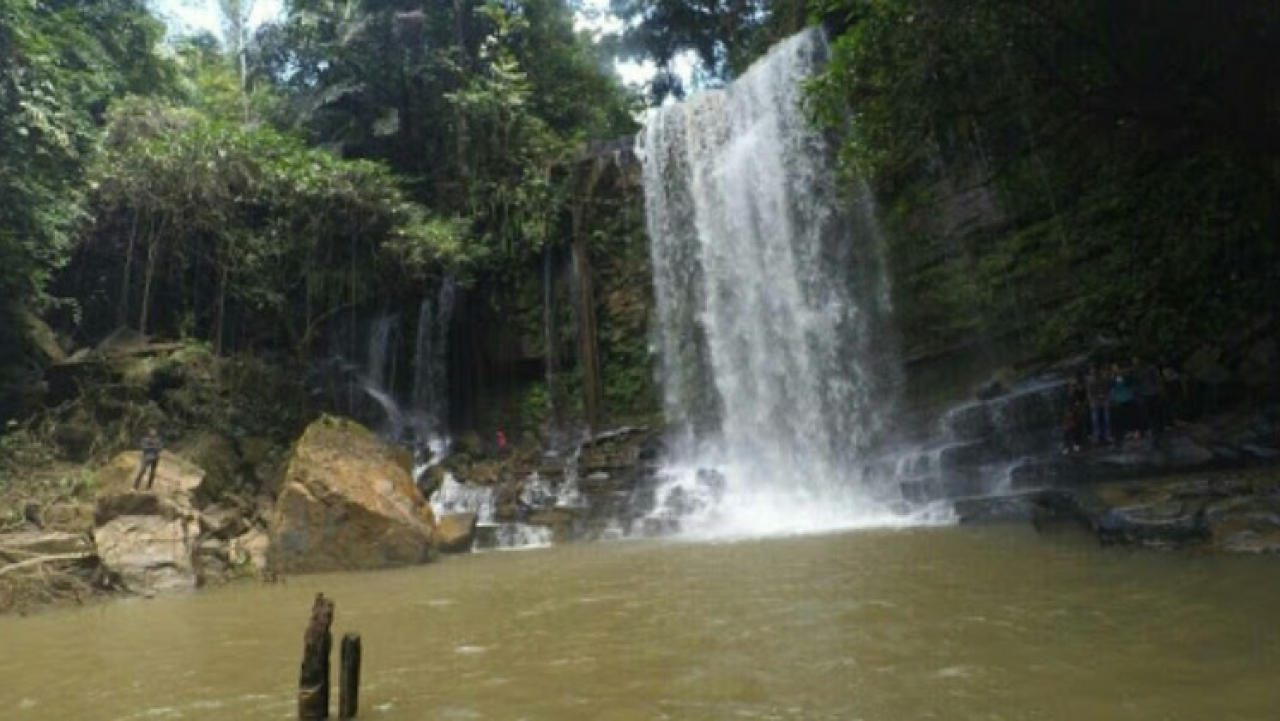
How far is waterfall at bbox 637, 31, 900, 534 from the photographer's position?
16.7 metres

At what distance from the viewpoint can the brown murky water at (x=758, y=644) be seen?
414cm

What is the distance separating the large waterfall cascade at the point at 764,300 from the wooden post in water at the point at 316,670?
1068 centimetres

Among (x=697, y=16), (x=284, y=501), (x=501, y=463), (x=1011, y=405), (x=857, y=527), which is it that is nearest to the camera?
(x=857, y=527)

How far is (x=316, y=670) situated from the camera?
4402mm

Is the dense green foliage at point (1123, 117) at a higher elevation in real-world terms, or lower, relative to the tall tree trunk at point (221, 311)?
lower

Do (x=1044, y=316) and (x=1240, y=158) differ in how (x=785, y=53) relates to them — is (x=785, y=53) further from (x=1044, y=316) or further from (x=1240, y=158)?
(x=1240, y=158)

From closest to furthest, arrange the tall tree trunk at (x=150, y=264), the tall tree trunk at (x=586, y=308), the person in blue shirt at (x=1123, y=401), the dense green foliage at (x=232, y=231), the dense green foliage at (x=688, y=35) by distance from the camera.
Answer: the person in blue shirt at (x=1123, y=401) → the tall tree trunk at (x=150, y=264) → the dense green foliage at (x=232, y=231) → the tall tree trunk at (x=586, y=308) → the dense green foliage at (x=688, y=35)

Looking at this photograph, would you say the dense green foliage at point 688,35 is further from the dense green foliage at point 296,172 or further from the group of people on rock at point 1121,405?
the group of people on rock at point 1121,405

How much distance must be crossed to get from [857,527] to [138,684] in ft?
27.2

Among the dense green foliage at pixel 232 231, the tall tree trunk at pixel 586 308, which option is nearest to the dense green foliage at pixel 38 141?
the dense green foliage at pixel 232 231

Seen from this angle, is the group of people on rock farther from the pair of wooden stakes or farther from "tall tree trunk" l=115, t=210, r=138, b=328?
"tall tree trunk" l=115, t=210, r=138, b=328

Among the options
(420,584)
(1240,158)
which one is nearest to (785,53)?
(1240,158)

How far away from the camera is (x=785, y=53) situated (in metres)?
18.7

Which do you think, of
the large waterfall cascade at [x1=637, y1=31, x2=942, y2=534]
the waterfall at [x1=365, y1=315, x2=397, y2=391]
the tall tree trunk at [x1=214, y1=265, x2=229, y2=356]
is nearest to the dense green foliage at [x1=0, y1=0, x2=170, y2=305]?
the tall tree trunk at [x1=214, y1=265, x2=229, y2=356]
